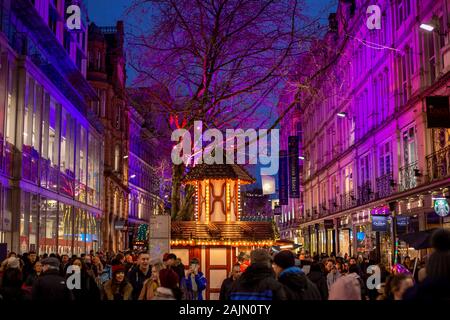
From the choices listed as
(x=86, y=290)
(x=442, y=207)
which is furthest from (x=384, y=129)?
(x=86, y=290)

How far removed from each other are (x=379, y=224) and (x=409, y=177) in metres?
2.93

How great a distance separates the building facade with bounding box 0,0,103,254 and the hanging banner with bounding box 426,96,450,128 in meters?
15.0

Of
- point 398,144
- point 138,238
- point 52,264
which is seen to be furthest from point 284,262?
point 398,144

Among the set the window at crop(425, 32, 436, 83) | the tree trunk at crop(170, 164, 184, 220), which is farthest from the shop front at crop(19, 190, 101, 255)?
the window at crop(425, 32, 436, 83)

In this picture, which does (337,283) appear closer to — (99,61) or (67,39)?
(67,39)

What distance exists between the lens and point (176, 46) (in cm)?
1836

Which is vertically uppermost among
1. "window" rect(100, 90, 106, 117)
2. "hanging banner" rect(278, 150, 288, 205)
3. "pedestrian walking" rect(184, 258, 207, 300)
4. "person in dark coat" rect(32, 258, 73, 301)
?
"window" rect(100, 90, 106, 117)

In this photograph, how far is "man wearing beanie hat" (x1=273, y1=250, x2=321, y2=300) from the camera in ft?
22.7

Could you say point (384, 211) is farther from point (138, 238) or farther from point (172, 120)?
point (172, 120)

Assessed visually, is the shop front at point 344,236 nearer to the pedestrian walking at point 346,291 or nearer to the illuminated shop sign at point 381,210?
the illuminated shop sign at point 381,210

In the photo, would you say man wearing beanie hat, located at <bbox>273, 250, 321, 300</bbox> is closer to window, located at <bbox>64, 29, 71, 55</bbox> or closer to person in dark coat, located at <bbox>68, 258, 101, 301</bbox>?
person in dark coat, located at <bbox>68, 258, 101, 301</bbox>

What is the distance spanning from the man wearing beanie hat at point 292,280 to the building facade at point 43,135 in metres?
18.8

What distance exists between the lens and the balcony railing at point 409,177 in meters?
27.1
